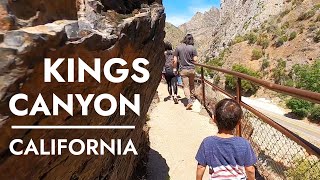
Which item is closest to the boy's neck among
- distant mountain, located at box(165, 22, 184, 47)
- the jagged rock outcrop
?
the jagged rock outcrop

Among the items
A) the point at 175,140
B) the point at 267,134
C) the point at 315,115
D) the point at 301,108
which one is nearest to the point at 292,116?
the point at 301,108

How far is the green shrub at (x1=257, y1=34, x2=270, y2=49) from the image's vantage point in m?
39.5

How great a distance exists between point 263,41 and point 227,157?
38535 millimetres

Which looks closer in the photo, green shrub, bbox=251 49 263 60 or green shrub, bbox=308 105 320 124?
green shrub, bbox=308 105 320 124

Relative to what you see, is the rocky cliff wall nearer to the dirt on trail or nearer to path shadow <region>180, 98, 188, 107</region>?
path shadow <region>180, 98, 188, 107</region>

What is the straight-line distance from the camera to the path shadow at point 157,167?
6.69 m

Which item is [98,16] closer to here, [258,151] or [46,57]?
[46,57]

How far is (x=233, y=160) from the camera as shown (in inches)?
125

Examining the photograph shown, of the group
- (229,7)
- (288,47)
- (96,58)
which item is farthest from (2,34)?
(229,7)

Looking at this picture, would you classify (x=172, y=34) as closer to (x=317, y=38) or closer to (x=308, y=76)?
(x=317, y=38)

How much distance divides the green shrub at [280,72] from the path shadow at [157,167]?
83.5 ft

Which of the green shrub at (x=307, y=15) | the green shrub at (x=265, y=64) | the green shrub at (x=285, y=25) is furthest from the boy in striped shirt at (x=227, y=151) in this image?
the green shrub at (x=285, y=25)

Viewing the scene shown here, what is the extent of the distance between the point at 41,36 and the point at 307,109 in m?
23.7

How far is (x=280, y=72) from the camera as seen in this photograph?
3212 cm
